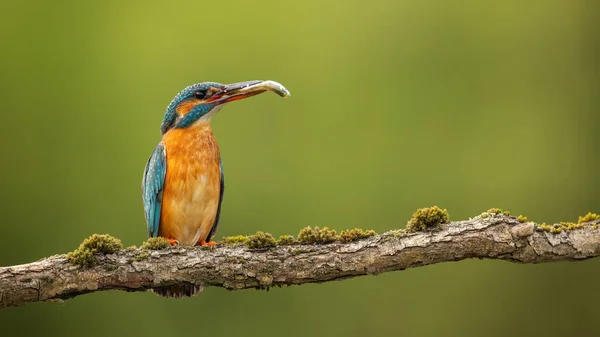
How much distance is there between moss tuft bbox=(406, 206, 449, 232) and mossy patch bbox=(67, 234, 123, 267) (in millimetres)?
1532

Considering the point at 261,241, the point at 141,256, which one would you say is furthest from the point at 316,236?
the point at 141,256

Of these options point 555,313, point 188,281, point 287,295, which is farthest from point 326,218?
point 188,281

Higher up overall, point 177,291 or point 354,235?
point 354,235

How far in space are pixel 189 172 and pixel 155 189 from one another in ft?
0.77

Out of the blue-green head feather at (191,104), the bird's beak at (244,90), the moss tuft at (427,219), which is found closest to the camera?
the moss tuft at (427,219)

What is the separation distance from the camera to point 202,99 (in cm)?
530

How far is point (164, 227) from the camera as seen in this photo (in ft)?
17.2

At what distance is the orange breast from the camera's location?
17.0 feet

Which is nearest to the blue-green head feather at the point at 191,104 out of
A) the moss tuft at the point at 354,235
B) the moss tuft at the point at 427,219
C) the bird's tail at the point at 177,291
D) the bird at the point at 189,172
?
the bird at the point at 189,172

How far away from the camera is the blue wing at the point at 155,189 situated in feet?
17.0

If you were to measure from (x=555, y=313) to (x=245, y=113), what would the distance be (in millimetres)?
4030

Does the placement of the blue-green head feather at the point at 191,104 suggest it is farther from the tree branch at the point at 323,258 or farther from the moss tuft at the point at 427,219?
the moss tuft at the point at 427,219

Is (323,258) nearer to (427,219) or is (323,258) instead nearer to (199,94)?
(427,219)

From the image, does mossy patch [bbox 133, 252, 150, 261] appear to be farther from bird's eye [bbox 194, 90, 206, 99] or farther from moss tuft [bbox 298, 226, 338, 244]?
bird's eye [bbox 194, 90, 206, 99]
